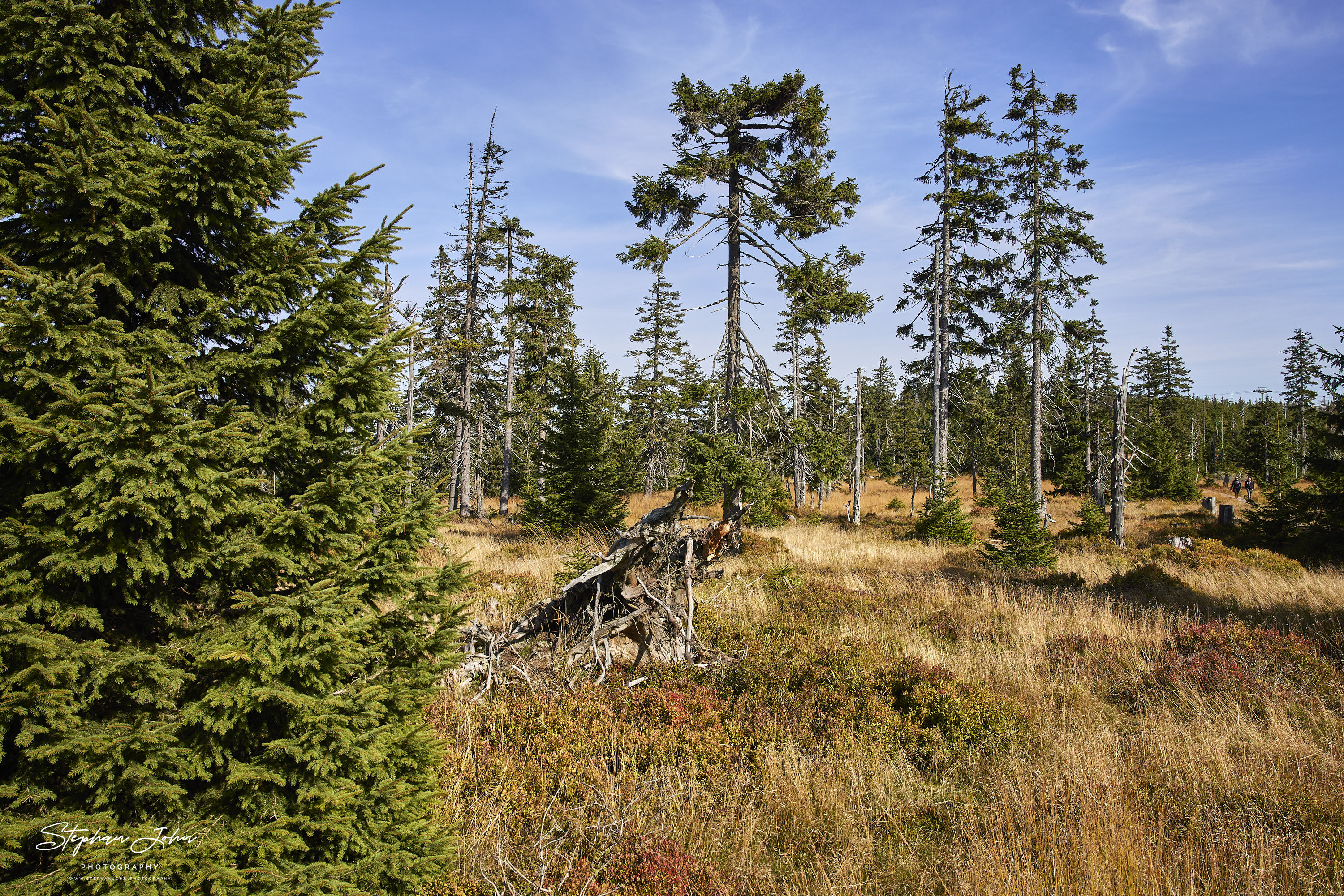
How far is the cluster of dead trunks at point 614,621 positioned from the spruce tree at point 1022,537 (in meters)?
9.53

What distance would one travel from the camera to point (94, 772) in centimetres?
201

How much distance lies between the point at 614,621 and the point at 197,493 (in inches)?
157

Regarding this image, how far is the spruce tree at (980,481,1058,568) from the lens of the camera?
1258 centimetres

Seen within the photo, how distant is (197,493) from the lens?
2254mm

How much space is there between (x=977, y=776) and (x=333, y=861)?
3960 millimetres

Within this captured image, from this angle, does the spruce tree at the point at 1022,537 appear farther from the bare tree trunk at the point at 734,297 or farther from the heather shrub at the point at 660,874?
the heather shrub at the point at 660,874

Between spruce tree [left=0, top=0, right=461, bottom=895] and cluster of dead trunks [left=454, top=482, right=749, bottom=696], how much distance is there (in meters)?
2.53

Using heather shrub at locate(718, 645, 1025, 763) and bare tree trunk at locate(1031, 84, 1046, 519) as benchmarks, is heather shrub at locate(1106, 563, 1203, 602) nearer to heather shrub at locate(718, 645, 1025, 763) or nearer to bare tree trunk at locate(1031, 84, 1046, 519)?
heather shrub at locate(718, 645, 1025, 763)

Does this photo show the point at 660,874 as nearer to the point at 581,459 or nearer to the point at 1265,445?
the point at 581,459

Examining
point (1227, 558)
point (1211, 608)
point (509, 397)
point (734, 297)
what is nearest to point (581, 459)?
point (734, 297)

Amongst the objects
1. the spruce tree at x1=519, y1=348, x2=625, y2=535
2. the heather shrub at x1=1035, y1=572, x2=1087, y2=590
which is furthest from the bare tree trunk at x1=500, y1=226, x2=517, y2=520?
the heather shrub at x1=1035, y1=572, x2=1087, y2=590

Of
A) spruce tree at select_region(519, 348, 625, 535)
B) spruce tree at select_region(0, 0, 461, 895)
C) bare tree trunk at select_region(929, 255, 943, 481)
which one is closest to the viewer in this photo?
spruce tree at select_region(0, 0, 461, 895)

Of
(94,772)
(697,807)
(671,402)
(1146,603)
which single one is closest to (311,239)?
(94,772)

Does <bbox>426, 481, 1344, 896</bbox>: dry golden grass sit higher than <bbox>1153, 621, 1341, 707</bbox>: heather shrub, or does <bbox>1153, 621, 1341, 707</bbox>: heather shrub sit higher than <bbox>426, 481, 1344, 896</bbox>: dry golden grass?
<bbox>1153, 621, 1341, 707</bbox>: heather shrub
